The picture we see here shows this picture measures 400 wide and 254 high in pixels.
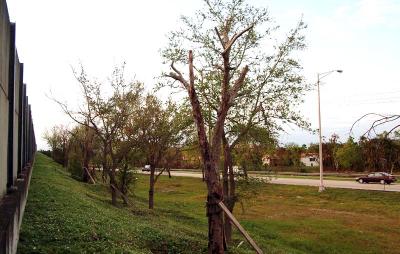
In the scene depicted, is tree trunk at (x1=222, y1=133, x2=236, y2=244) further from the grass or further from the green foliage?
the green foliage

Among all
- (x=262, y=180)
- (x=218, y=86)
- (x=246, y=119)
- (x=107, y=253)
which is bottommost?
(x=107, y=253)

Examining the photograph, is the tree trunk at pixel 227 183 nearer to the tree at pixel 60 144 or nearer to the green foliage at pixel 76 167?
the green foliage at pixel 76 167

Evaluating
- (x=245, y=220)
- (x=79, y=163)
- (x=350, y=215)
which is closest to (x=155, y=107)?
(x=245, y=220)

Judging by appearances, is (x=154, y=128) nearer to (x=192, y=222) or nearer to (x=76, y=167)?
(x=192, y=222)

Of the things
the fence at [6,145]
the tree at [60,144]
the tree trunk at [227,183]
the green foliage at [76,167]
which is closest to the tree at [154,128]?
the tree trunk at [227,183]

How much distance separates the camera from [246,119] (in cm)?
1584

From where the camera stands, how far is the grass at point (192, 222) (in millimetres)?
9555

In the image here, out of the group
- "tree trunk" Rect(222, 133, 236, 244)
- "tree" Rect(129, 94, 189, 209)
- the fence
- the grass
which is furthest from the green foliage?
the fence

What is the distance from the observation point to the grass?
9.55 metres

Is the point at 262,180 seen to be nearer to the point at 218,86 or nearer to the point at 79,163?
the point at 218,86

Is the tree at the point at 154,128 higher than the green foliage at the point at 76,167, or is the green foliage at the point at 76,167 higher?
the tree at the point at 154,128

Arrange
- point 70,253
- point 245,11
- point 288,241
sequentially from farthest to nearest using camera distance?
point 288,241, point 245,11, point 70,253

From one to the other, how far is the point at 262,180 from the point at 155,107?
357 inches

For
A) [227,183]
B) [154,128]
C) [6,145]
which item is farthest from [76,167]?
[6,145]
